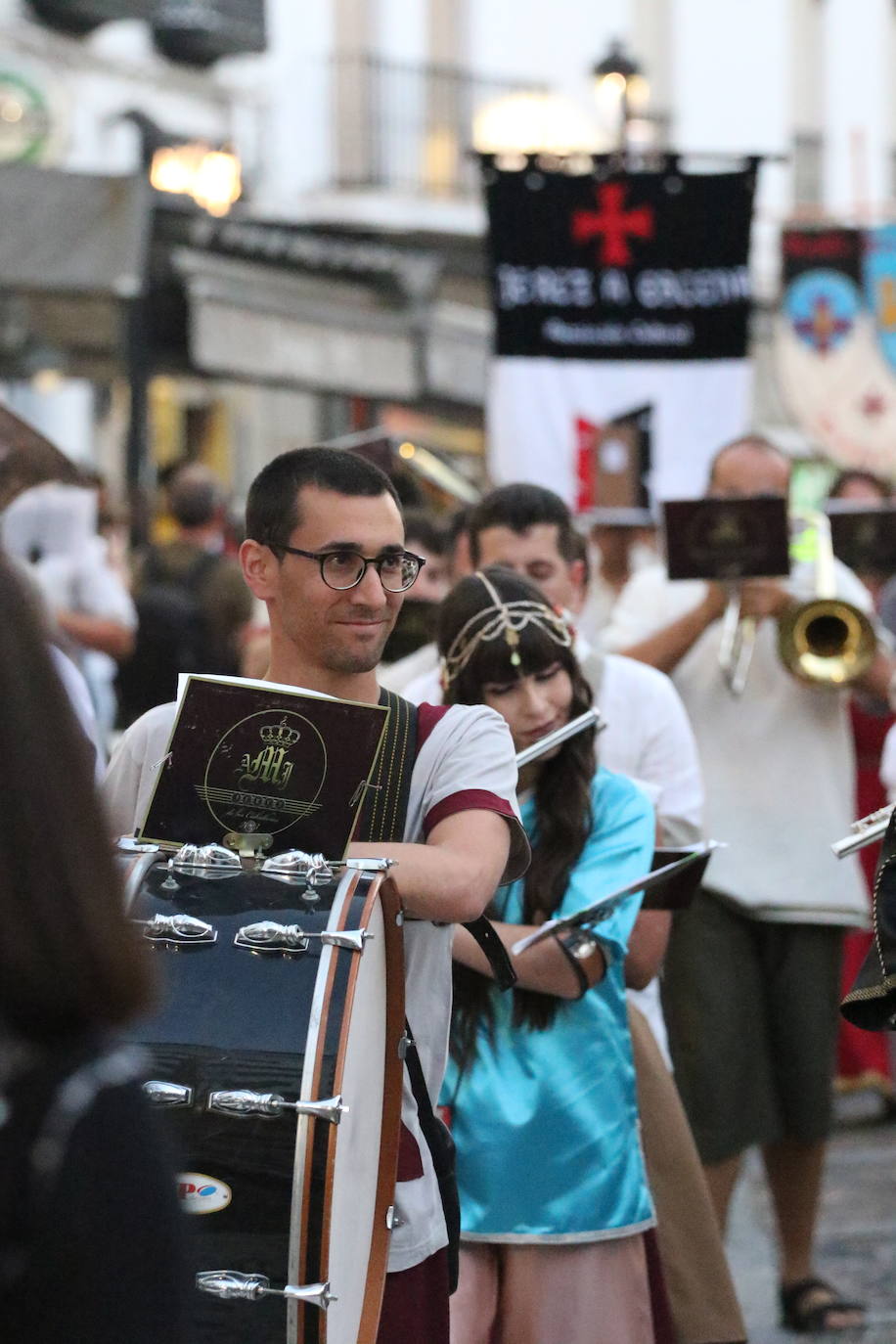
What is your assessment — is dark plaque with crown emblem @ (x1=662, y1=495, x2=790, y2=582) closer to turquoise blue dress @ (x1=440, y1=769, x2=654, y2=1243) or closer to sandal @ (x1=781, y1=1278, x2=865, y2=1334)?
sandal @ (x1=781, y1=1278, x2=865, y2=1334)

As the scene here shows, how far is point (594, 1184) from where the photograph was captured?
3.92 meters

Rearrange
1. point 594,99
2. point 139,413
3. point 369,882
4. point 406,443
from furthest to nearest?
point 594,99
point 139,413
point 406,443
point 369,882

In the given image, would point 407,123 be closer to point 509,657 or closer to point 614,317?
point 614,317

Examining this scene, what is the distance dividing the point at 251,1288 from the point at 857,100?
25.3m

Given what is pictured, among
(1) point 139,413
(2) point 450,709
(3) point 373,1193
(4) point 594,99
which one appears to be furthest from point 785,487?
(4) point 594,99

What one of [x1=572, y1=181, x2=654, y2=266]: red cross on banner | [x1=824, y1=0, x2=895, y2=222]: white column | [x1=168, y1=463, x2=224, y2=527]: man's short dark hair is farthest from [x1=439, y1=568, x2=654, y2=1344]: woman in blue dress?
[x1=824, y1=0, x2=895, y2=222]: white column

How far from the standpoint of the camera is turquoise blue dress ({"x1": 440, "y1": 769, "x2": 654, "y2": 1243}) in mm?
3891

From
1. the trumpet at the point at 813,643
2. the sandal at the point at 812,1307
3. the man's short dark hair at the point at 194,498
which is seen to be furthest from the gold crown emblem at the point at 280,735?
the man's short dark hair at the point at 194,498

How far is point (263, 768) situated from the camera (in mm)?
2916

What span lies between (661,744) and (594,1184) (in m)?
1.06

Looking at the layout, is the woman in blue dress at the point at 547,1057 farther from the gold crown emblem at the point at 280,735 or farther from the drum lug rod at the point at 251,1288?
the drum lug rod at the point at 251,1288

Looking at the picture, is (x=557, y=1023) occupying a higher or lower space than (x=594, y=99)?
lower

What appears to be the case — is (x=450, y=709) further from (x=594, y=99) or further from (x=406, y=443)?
(x=594, y=99)

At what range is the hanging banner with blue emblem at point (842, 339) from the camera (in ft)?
46.6
